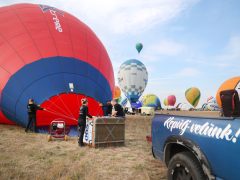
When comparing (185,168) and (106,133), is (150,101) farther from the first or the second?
(185,168)

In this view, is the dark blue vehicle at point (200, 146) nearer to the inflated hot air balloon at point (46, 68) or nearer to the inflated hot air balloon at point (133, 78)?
the inflated hot air balloon at point (46, 68)

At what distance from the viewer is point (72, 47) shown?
1287 cm

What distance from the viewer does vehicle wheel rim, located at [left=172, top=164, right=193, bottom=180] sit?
3.94 metres

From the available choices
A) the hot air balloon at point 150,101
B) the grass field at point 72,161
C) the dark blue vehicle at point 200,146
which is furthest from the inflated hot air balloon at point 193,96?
the dark blue vehicle at point 200,146

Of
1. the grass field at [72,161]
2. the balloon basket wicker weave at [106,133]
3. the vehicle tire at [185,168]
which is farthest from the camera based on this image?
the balloon basket wicker weave at [106,133]

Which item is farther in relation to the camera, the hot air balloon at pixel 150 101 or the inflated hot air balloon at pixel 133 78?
the hot air balloon at pixel 150 101

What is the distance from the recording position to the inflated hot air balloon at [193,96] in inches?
2879

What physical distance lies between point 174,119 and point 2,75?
9.71 m

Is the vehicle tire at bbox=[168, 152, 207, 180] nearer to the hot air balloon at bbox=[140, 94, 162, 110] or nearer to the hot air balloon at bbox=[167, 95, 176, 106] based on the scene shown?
the hot air balloon at bbox=[140, 94, 162, 110]

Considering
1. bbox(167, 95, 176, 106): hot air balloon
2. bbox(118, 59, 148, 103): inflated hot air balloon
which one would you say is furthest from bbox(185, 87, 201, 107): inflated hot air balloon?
bbox(118, 59, 148, 103): inflated hot air balloon

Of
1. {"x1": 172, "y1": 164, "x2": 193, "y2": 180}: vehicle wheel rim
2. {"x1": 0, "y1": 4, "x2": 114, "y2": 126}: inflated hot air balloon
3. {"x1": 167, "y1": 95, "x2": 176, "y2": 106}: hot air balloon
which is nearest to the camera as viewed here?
{"x1": 172, "y1": 164, "x2": 193, "y2": 180}: vehicle wheel rim

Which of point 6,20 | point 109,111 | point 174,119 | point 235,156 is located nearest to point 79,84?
point 109,111

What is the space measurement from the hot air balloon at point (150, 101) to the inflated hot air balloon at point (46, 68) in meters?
53.9

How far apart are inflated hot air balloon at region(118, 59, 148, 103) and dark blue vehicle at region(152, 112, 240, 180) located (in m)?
42.3
